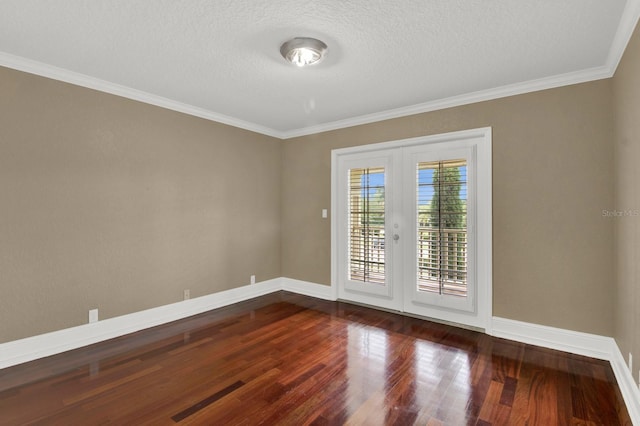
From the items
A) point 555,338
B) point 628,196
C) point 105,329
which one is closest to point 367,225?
point 555,338

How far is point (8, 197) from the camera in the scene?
2686 millimetres

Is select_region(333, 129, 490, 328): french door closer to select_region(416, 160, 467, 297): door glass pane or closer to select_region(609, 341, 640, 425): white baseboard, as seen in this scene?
select_region(416, 160, 467, 297): door glass pane

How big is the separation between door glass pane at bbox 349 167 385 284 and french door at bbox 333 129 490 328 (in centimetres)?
1

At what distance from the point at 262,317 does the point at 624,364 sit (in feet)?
11.1

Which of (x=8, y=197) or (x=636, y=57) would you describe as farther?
(x=8, y=197)

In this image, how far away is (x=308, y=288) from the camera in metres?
5.01

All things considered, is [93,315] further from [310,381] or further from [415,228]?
[415,228]

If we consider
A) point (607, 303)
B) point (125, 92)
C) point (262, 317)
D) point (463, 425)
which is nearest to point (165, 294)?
point (262, 317)

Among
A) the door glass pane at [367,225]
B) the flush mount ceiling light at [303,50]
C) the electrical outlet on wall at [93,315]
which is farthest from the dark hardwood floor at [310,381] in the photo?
the flush mount ceiling light at [303,50]

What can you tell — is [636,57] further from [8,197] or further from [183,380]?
[8,197]

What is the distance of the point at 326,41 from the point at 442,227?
7.95ft

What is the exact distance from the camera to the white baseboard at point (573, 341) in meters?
2.35

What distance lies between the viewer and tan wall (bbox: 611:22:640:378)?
212cm

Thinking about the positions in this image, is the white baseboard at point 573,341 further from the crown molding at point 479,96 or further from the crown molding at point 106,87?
the crown molding at point 106,87
